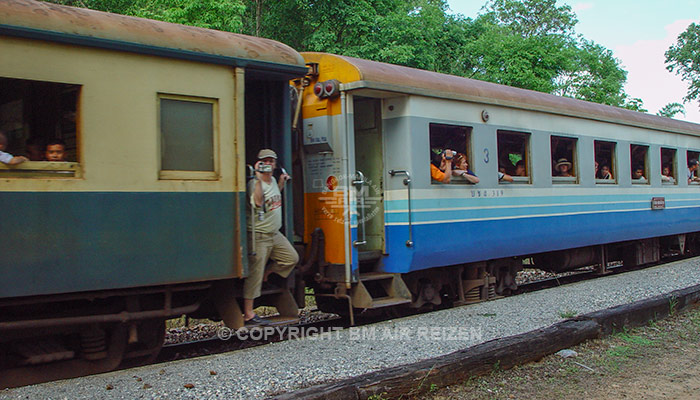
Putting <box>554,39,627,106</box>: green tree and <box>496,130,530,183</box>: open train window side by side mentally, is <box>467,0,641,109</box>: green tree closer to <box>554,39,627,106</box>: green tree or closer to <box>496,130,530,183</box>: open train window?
<box>554,39,627,106</box>: green tree

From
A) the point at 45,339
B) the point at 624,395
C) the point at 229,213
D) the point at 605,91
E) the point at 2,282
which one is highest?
the point at 605,91

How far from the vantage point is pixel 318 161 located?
24.2 feet

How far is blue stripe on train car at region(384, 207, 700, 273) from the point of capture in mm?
7523

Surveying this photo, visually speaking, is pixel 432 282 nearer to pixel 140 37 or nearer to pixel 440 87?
pixel 440 87

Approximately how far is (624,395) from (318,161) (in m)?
3.98

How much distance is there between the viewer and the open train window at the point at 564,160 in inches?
389

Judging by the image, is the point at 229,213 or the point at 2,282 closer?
the point at 2,282

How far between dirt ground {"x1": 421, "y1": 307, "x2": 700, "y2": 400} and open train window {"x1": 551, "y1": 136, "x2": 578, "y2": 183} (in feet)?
12.1

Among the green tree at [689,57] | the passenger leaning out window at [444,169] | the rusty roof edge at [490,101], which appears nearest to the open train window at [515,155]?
the rusty roof edge at [490,101]

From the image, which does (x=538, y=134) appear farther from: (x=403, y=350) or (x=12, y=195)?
(x=12, y=195)

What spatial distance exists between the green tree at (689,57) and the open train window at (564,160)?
3005 cm

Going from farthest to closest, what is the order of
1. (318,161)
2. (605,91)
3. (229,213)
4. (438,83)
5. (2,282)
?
(605,91) → (438,83) → (318,161) → (229,213) → (2,282)

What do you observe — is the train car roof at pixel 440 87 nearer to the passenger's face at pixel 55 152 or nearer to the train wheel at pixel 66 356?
the passenger's face at pixel 55 152

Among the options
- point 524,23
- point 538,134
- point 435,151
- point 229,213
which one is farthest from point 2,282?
point 524,23
